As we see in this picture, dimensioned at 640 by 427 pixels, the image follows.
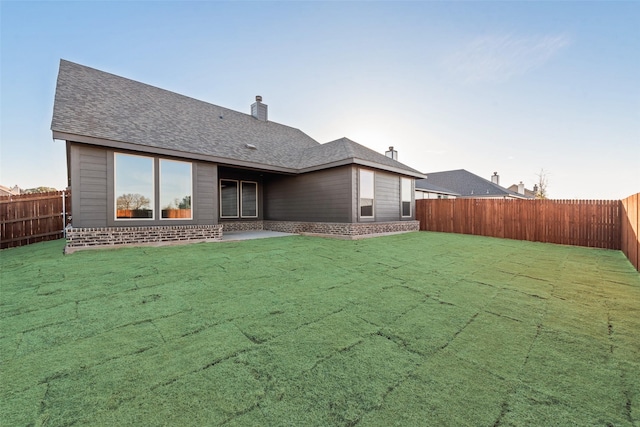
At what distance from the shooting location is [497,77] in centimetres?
938

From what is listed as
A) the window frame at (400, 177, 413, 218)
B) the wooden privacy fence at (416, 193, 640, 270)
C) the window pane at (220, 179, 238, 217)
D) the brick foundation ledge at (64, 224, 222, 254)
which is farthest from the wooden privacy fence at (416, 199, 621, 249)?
the brick foundation ledge at (64, 224, 222, 254)

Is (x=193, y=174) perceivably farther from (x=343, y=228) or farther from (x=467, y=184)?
(x=467, y=184)

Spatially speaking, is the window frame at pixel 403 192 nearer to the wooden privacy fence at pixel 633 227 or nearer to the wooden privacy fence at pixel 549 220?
the wooden privacy fence at pixel 549 220

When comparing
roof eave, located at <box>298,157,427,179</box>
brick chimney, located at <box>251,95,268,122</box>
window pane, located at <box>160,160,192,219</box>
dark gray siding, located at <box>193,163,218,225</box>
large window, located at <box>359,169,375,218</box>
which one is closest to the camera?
window pane, located at <box>160,160,192,219</box>

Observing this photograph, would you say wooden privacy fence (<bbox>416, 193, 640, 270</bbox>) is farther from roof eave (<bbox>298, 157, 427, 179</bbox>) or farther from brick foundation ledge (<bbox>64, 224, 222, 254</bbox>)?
brick foundation ledge (<bbox>64, 224, 222, 254</bbox>)

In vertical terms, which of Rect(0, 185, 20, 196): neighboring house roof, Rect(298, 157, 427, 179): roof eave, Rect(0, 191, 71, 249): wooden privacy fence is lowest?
Rect(0, 191, 71, 249): wooden privacy fence

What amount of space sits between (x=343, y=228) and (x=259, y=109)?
362 inches

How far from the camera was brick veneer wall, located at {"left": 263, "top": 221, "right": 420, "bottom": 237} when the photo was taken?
31.0ft

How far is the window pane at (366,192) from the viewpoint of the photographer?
9.94 meters

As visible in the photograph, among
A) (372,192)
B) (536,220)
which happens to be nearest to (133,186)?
(372,192)

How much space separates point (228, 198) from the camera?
11.7 metres

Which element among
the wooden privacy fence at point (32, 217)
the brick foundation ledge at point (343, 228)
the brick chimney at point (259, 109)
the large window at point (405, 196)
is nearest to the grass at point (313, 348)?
the brick foundation ledge at point (343, 228)

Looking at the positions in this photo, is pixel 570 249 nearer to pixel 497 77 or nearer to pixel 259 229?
pixel 497 77

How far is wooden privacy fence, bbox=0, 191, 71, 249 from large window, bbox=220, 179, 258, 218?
553 centimetres
